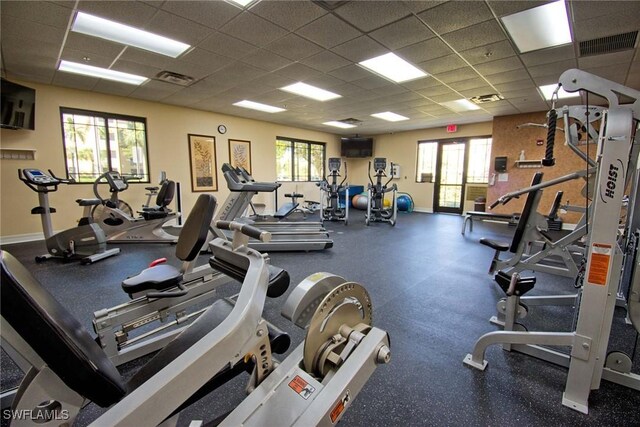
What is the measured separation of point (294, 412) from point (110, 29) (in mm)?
4014

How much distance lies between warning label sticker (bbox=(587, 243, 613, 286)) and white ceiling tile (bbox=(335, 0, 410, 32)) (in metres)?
2.38

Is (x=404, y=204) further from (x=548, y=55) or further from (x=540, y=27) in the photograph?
(x=540, y=27)

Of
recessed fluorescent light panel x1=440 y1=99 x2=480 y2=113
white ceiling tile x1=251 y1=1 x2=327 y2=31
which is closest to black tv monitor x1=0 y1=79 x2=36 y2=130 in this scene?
white ceiling tile x1=251 y1=1 x2=327 y2=31

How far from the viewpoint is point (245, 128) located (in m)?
7.46

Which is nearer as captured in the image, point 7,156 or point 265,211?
point 7,156

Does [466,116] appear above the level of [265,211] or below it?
above

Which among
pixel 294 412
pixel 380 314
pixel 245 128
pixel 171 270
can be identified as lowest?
pixel 380 314

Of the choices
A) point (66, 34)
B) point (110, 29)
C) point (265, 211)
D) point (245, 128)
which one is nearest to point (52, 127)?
point (66, 34)

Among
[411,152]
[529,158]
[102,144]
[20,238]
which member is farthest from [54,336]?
[411,152]

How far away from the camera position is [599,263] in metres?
1.43

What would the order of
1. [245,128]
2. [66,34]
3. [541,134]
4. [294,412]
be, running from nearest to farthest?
[294,412] < [66,34] < [541,134] < [245,128]

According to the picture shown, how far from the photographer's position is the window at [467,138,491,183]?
7.93 metres

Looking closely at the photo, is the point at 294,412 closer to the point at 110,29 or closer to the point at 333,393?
the point at 333,393

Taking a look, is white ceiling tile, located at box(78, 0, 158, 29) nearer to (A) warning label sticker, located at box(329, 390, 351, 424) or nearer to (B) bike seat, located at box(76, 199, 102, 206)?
(B) bike seat, located at box(76, 199, 102, 206)
